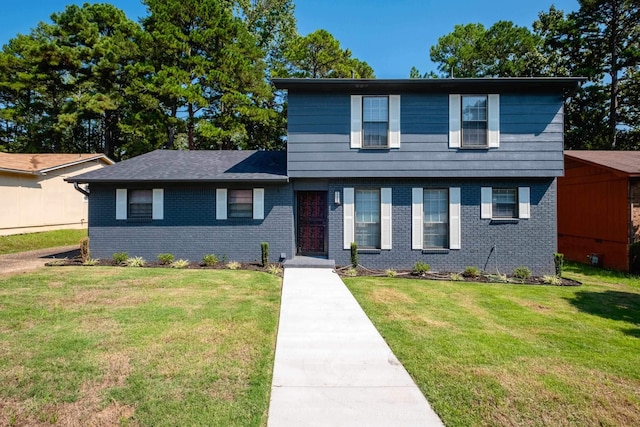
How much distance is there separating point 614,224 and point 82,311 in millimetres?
14073

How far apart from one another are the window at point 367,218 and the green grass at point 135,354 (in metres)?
3.67

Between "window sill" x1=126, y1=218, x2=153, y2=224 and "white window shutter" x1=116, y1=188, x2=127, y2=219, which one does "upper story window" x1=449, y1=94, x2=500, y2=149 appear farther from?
"white window shutter" x1=116, y1=188, x2=127, y2=219

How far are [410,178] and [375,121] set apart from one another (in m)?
1.94

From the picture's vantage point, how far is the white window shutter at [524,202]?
365 inches

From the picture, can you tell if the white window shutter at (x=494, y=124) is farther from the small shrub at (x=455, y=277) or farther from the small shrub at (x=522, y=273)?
the small shrub at (x=455, y=277)

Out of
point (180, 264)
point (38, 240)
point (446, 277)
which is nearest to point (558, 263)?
point (446, 277)

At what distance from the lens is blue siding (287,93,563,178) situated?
9.12m

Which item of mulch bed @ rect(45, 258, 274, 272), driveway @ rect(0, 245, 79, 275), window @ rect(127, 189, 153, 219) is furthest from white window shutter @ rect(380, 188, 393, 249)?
driveway @ rect(0, 245, 79, 275)

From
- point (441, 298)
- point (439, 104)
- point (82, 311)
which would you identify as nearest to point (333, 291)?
point (441, 298)

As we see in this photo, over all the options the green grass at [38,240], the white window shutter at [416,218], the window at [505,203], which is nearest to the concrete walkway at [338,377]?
the white window shutter at [416,218]

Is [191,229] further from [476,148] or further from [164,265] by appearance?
[476,148]

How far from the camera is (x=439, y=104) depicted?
9.22 metres

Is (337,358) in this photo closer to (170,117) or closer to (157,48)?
(170,117)

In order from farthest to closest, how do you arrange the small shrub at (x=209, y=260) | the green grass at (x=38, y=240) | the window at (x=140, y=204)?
the green grass at (x=38, y=240), the window at (x=140, y=204), the small shrub at (x=209, y=260)
